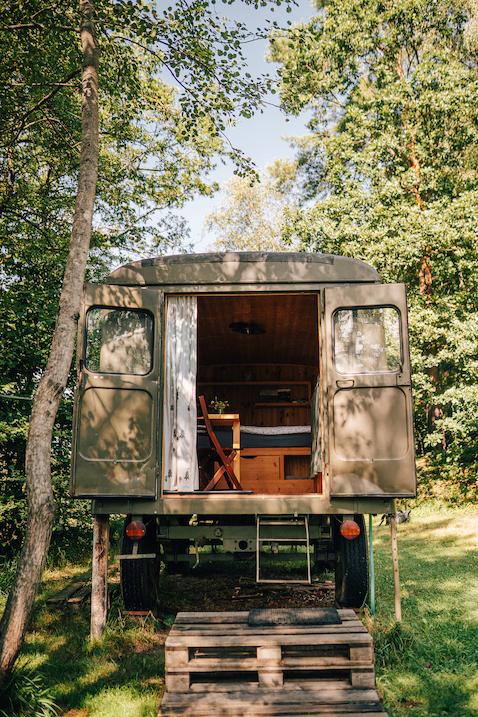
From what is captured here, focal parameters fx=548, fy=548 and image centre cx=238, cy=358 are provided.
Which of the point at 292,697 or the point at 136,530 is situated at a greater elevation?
the point at 136,530

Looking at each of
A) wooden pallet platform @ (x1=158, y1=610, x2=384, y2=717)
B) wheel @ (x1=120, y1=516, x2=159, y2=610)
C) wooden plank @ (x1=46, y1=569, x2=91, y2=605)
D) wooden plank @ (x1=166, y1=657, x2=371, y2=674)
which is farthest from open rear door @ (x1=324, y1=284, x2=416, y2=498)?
wooden plank @ (x1=46, y1=569, x2=91, y2=605)

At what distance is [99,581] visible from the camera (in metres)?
4.48

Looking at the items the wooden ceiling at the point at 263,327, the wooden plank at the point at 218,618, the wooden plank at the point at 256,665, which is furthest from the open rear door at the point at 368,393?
the wooden plank at the point at 256,665

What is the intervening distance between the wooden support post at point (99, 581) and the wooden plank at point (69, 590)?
2.66ft

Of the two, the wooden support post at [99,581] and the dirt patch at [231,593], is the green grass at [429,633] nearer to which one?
the dirt patch at [231,593]

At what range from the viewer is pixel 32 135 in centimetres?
871

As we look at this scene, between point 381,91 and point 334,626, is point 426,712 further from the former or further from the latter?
point 381,91

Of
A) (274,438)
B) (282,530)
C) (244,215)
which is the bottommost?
(282,530)

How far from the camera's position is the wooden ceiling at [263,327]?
19.3 feet

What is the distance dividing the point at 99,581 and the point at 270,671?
1913 millimetres

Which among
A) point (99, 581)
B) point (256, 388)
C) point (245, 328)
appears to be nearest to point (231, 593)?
point (99, 581)

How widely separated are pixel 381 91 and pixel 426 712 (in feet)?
42.6

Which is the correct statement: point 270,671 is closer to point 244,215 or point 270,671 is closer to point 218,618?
point 218,618

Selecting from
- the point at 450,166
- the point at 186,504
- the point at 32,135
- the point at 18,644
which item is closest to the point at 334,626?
the point at 186,504
